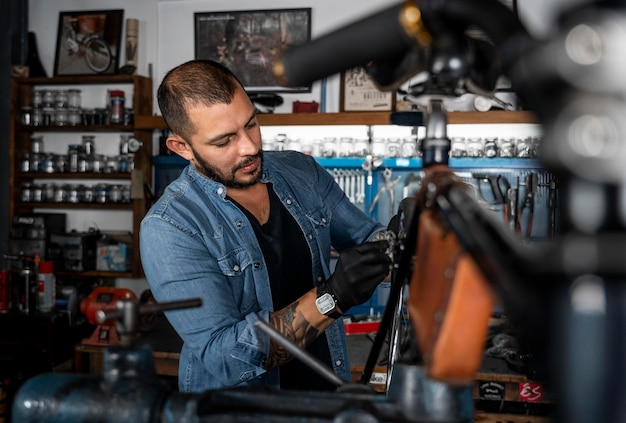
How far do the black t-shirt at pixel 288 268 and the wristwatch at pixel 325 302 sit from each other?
1.10ft

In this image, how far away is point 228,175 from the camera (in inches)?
75.0

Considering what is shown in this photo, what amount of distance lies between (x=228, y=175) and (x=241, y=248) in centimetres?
22

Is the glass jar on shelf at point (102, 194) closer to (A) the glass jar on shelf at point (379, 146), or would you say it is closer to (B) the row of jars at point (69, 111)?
(B) the row of jars at point (69, 111)

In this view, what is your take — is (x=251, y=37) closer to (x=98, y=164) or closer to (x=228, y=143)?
(x=98, y=164)

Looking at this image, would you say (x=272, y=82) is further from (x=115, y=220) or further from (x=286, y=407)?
(x=286, y=407)

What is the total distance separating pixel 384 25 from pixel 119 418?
48cm

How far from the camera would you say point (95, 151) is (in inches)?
219

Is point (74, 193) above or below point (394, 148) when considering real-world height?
below

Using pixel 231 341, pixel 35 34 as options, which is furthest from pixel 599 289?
pixel 35 34

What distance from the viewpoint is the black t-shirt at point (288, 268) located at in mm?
A: 1960

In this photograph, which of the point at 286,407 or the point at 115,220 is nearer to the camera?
the point at 286,407

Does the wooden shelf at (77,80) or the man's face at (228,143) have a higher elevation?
the wooden shelf at (77,80)

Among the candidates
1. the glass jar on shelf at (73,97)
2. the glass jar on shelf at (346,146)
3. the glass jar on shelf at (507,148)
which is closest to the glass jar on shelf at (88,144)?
the glass jar on shelf at (73,97)

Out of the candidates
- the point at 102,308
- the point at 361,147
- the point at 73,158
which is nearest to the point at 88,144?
the point at 73,158
